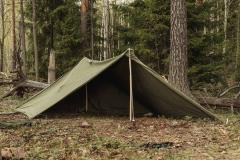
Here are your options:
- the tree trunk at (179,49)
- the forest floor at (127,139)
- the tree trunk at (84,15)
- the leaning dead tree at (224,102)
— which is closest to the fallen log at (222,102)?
the leaning dead tree at (224,102)

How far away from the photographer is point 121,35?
50.2 feet

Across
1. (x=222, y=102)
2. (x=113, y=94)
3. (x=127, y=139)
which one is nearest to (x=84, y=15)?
(x=113, y=94)

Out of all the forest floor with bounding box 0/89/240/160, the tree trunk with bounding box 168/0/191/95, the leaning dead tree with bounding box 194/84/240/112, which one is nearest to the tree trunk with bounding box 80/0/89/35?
the tree trunk with bounding box 168/0/191/95

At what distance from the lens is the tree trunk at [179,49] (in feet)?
37.4

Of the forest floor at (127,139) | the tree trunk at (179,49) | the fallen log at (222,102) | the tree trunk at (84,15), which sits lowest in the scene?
the forest floor at (127,139)

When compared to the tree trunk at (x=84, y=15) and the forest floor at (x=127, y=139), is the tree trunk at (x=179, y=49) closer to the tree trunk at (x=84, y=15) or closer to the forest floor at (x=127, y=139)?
the forest floor at (x=127, y=139)

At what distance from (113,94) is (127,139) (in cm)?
346

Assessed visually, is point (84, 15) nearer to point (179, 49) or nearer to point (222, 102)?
point (179, 49)

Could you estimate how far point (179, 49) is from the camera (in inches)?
454

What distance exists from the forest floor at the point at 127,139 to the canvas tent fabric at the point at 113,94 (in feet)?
1.24

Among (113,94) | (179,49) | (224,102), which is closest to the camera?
(113,94)

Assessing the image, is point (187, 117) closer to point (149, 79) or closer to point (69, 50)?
point (149, 79)

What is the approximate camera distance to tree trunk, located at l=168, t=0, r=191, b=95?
37.4ft

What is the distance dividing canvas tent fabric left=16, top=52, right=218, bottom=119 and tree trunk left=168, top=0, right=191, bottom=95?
1933 mm
